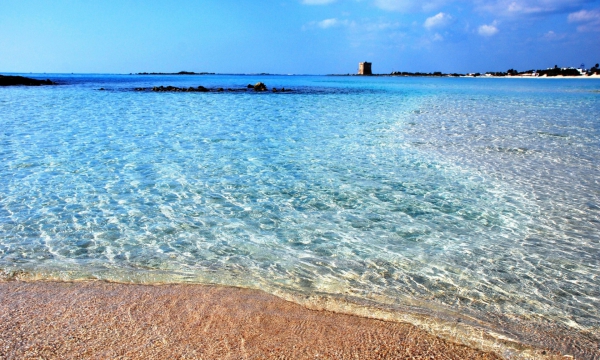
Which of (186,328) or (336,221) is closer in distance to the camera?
(186,328)

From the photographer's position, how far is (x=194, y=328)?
3498 millimetres

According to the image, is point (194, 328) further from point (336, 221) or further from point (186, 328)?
point (336, 221)

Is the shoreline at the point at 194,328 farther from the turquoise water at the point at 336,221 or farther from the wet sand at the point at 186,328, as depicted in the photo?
the turquoise water at the point at 336,221

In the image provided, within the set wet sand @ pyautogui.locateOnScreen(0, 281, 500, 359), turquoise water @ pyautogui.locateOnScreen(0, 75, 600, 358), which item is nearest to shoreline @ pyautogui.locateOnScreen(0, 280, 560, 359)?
wet sand @ pyautogui.locateOnScreen(0, 281, 500, 359)

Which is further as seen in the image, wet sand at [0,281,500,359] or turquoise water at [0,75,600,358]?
turquoise water at [0,75,600,358]

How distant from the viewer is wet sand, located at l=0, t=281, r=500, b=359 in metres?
3.18

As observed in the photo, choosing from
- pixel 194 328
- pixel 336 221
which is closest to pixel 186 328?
pixel 194 328

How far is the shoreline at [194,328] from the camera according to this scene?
3.20 meters

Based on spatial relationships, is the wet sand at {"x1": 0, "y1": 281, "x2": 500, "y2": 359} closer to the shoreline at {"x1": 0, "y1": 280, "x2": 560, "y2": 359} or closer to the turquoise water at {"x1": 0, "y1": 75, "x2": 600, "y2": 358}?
the shoreline at {"x1": 0, "y1": 280, "x2": 560, "y2": 359}

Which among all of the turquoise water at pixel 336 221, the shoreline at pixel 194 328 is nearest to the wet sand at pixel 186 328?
the shoreline at pixel 194 328

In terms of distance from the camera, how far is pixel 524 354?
10.8 feet

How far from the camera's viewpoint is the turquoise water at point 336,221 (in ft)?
14.2

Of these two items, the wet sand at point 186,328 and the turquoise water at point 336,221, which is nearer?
the wet sand at point 186,328

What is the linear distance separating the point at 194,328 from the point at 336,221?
3.22m
